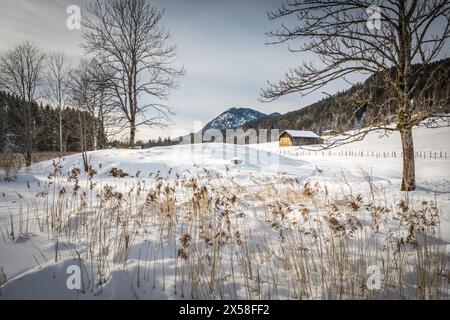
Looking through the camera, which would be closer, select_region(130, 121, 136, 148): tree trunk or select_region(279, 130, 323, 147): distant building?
select_region(130, 121, 136, 148): tree trunk

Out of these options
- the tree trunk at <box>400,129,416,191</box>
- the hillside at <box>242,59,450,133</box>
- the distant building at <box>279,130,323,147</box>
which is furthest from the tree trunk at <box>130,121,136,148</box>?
the distant building at <box>279,130,323,147</box>

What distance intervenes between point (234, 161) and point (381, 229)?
9.57 m

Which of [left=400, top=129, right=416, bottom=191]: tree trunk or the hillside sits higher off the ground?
the hillside


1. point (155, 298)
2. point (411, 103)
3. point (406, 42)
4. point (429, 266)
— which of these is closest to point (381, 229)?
point (429, 266)

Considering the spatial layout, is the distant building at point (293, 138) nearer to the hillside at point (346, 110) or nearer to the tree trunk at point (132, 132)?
the hillside at point (346, 110)

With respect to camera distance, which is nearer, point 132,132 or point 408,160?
point 408,160

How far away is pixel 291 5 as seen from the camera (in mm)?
6395

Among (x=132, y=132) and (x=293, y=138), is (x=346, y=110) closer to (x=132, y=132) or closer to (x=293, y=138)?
(x=132, y=132)

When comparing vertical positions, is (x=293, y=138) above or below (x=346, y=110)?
above

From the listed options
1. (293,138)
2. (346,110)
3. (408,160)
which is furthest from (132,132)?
(293,138)

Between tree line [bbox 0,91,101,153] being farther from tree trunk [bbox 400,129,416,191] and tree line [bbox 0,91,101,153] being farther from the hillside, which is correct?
tree trunk [bbox 400,129,416,191]

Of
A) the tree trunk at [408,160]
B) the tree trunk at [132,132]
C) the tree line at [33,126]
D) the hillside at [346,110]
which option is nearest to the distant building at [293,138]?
the hillside at [346,110]

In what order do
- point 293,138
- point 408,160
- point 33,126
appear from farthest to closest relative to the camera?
point 293,138, point 33,126, point 408,160

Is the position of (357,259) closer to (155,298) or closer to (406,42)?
(155,298)
